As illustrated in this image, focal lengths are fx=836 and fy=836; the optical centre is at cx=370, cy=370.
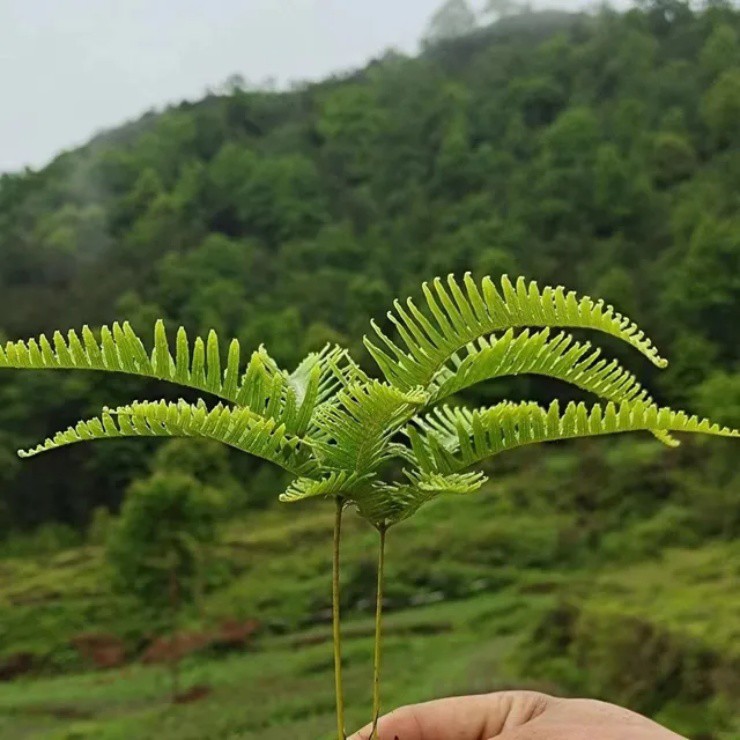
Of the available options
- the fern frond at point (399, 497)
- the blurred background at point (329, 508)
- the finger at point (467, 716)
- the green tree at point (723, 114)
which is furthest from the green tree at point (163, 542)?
the green tree at point (723, 114)

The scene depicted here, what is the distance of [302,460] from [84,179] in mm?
6592

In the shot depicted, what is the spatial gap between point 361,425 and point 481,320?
0.14 metres

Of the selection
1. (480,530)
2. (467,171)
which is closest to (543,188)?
(467,171)

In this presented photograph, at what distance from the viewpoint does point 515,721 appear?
917 millimetres

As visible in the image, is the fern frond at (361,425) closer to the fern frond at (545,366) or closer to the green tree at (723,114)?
the fern frond at (545,366)

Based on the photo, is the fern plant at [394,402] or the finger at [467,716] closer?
the fern plant at [394,402]

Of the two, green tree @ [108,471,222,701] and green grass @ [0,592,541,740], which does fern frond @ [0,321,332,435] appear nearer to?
green grass @ [0,592,541,740]

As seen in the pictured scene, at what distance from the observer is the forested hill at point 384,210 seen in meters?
5.07

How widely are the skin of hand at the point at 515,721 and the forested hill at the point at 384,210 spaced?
2273 millimetres

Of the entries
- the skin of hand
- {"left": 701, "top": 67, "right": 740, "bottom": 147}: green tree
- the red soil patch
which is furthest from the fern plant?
{"left": 701, "top": 67, "right": 740, "bottom": 147}: green tree

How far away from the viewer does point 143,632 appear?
4.13 meters

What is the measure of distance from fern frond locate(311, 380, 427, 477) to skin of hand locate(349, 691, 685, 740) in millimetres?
307

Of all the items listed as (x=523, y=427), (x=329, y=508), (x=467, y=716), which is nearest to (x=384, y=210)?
(x=329, y=508)

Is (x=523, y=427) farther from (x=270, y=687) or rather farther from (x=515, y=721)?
(x=270, y=687)
